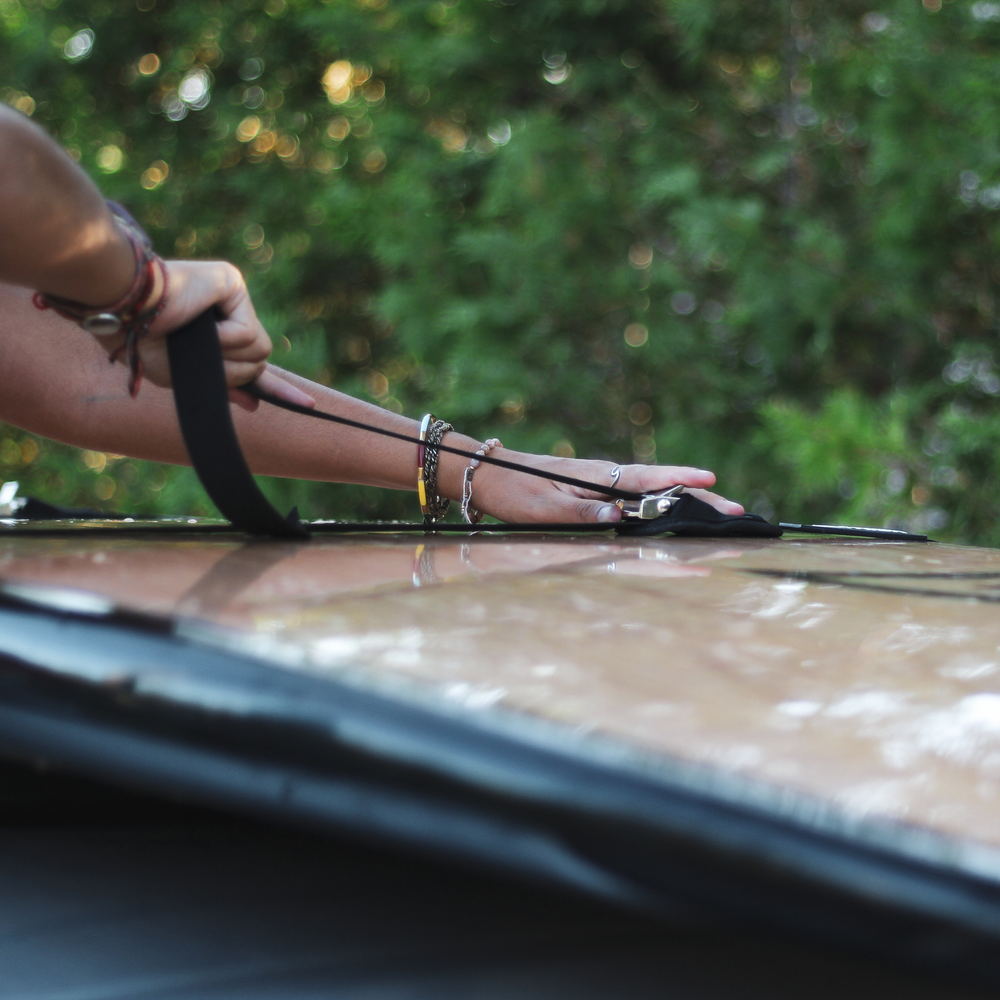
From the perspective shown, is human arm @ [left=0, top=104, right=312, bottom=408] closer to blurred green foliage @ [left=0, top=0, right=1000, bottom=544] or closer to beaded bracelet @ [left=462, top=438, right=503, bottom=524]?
beaded bracelet @ [left=462, top=438, right=503, bottom=524]

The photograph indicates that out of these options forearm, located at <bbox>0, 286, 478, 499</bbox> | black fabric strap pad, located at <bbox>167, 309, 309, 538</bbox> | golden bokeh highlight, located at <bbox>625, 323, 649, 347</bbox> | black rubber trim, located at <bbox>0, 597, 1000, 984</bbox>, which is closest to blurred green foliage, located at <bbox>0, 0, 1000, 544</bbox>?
golden bokeh highlight, located at <bbox>625, 323, 649, 347</bbox>

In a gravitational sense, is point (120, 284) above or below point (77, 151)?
below

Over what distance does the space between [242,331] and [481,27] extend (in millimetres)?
2946

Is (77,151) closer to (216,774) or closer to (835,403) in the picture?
(835,403)

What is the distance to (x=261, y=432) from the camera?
4.49 ft

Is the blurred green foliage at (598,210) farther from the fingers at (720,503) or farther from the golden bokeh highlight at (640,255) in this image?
the fingers at (720,503)

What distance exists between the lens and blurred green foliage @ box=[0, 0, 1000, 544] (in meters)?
2.53

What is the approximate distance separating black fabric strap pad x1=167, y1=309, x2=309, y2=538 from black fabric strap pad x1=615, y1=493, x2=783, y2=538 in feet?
Result: 1.68

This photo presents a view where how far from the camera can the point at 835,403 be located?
95.7 inches

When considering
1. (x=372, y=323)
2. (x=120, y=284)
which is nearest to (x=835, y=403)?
(x=120, y=284)

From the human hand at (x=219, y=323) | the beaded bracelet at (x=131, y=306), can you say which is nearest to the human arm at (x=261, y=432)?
the human hand at (x=219, y=323)

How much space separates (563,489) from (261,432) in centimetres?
42

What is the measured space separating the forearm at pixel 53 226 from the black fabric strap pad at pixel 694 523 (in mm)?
648

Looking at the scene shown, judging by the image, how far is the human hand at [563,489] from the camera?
1323mm
